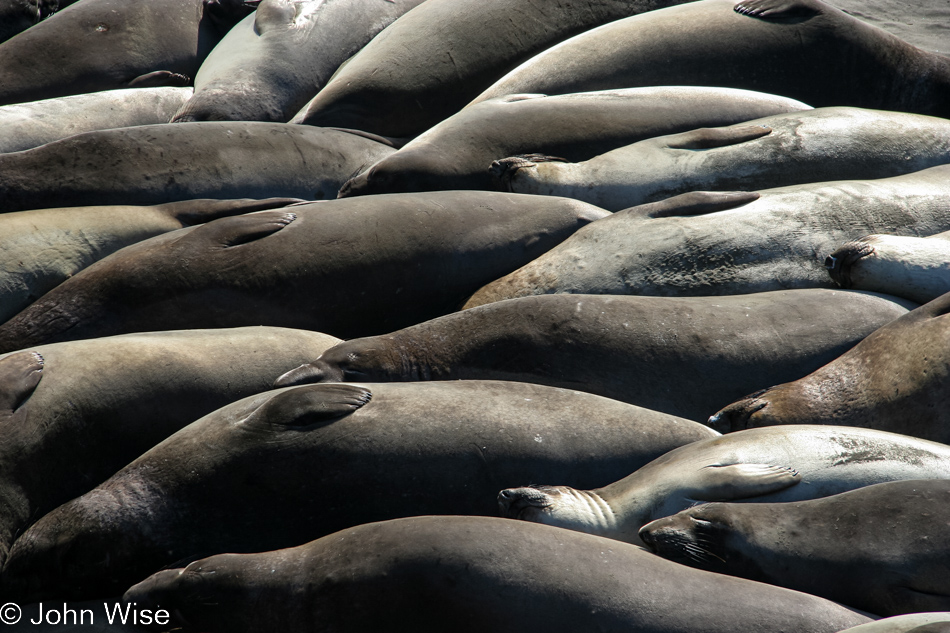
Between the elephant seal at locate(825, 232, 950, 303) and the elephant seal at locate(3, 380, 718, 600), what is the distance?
150 centimetres

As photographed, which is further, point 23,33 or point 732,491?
point 23,33

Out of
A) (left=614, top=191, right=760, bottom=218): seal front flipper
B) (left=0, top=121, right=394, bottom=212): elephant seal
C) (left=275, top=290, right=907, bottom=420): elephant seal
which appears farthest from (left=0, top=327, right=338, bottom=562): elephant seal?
(left=614, top=191, right=760, bottom=218): seal front flipper

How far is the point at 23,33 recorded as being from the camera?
21.2 ft

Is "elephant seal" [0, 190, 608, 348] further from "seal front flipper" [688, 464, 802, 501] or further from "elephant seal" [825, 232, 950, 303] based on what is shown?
"seal front flipper" [688, 464, 802, 501]

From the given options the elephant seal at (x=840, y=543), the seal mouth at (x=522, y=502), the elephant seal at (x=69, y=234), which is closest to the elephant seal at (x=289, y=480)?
the seal mouth at (x=522, y=502)

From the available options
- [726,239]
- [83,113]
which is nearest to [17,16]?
[83,113]

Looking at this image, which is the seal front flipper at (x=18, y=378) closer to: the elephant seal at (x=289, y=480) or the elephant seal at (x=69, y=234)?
the elephant seal at (x=289, y=480)

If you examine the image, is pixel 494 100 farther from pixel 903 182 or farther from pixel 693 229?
pixel 903 182

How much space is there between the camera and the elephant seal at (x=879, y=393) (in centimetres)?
326

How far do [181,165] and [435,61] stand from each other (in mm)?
1851

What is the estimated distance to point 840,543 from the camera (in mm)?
2545

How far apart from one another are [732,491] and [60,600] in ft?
7.61

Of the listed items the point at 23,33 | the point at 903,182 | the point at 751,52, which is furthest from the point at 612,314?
the point at 23,33

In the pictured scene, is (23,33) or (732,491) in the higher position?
(23,33)
